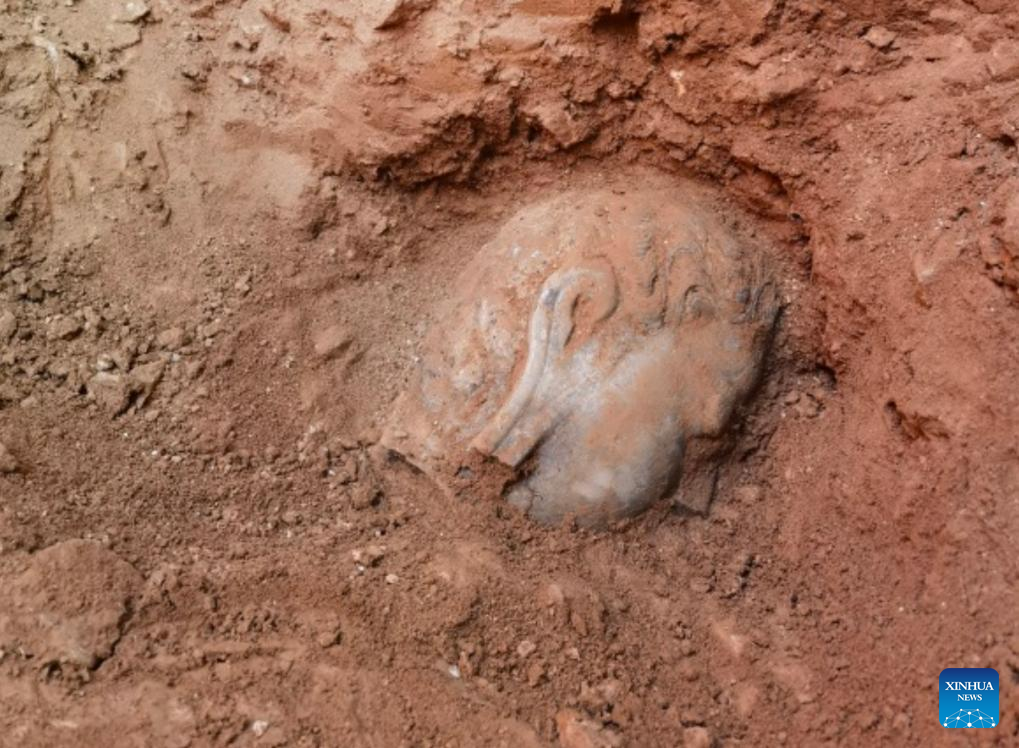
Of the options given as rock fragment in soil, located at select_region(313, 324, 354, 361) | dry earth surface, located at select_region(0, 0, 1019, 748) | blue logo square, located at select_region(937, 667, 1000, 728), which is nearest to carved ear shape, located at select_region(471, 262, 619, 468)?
dry earth surface, located at select_region(0, 0, 1019, 748)

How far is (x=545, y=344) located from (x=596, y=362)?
13cm

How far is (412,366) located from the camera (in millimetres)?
2676

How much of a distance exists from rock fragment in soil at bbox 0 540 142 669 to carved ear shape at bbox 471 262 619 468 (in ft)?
2.73

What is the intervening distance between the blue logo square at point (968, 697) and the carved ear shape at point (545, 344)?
0.97 m

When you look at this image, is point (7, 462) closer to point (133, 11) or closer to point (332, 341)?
point (332, 341)

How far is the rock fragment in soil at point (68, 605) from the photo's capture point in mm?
1998

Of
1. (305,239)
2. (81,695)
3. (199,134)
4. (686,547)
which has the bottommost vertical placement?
(686,547)

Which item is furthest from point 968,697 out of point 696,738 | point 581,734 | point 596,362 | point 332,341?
point 332,341

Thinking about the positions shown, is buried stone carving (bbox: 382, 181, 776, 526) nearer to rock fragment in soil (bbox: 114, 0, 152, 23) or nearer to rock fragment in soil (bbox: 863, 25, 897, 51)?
rock fragment in soil (bbox: 863, 25, 897, 51)

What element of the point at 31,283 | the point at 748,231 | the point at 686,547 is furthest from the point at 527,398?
the point at 31,283

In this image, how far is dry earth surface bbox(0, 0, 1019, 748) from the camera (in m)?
2.06

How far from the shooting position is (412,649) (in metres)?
2.15

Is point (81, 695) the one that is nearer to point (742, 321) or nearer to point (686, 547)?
point (686, 547)

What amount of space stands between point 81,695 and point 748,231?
187 cm
